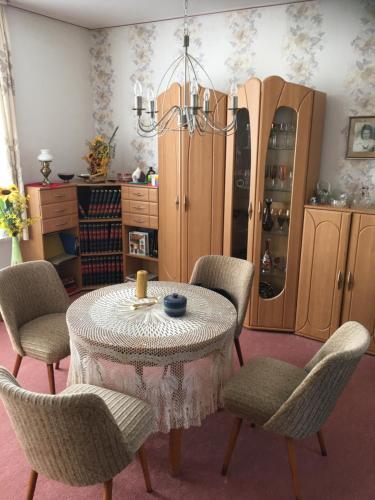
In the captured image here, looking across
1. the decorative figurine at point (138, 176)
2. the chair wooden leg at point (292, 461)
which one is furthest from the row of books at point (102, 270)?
the chair wooden leg at point (292, 461)

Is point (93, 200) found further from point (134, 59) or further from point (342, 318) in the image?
point (342, 318)

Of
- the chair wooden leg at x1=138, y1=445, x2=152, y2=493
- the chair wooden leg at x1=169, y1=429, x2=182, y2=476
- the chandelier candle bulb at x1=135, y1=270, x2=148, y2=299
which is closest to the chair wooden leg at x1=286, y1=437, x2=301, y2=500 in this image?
the chair wooden leg at x1=169, y1=429, x2=182, y2=476

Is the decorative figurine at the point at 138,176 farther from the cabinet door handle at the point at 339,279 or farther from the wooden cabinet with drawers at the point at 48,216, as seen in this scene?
the cabinet door handle at the point at 339,279

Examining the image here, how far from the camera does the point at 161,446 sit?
2293 millimetres

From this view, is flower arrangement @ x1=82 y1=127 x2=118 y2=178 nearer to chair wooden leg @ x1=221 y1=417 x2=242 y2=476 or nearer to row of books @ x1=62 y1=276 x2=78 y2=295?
row of books @ x1=62 y1=276 x2=78 y2=295

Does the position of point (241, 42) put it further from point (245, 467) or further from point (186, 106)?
point (245, 467)

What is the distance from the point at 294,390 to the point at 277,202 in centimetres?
190

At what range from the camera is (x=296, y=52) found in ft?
11.5

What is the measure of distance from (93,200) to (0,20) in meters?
1.73

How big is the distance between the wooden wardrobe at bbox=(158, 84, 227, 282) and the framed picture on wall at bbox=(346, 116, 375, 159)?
103 centimetres

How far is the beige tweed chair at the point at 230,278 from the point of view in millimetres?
2758

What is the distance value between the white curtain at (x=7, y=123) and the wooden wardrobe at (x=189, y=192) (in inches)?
50.9

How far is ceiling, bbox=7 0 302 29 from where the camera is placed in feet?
11.2

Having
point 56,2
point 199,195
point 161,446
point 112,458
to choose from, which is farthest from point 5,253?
point 112,458
